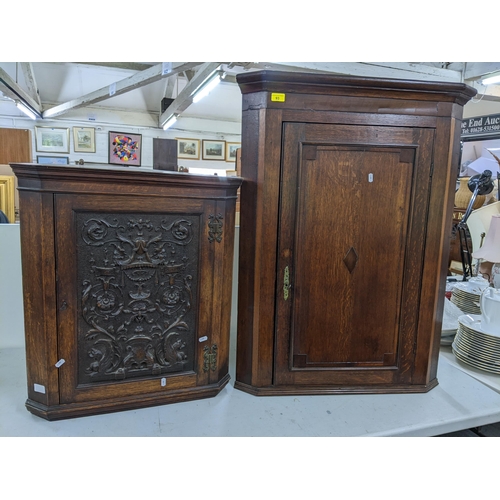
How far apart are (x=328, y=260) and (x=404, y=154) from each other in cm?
55

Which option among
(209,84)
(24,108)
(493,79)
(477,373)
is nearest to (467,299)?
(477,373)

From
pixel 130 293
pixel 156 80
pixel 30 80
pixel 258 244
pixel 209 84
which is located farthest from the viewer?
pixel 30 80

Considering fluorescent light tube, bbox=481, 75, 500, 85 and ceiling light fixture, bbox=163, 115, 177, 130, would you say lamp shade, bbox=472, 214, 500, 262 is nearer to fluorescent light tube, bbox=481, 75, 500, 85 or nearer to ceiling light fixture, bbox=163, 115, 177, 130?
fluorescent light tube, bbox=481, 75, 500, 85

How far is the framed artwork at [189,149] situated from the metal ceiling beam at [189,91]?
635mm

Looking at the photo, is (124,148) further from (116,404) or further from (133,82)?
(116,404)

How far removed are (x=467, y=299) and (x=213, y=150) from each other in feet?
21.6

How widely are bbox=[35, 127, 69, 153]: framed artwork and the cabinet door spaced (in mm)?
7249

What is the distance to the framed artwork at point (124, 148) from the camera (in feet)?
25.7

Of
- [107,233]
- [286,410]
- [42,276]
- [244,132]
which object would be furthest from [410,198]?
[42,276]

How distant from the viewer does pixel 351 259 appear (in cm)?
170

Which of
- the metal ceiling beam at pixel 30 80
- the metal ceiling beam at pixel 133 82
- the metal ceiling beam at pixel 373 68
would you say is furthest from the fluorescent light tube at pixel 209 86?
the metal ceiling beam at pixel 30 80

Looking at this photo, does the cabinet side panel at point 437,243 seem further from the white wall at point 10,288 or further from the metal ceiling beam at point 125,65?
the metal ceiling beam at point 125,65

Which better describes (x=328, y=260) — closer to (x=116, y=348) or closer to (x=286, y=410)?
(x=286, y=410)

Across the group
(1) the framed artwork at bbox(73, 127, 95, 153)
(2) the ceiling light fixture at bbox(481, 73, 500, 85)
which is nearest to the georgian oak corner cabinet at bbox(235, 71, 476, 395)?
(2) the ceiling light fixture at bbox(481, 73, 500, 85)
